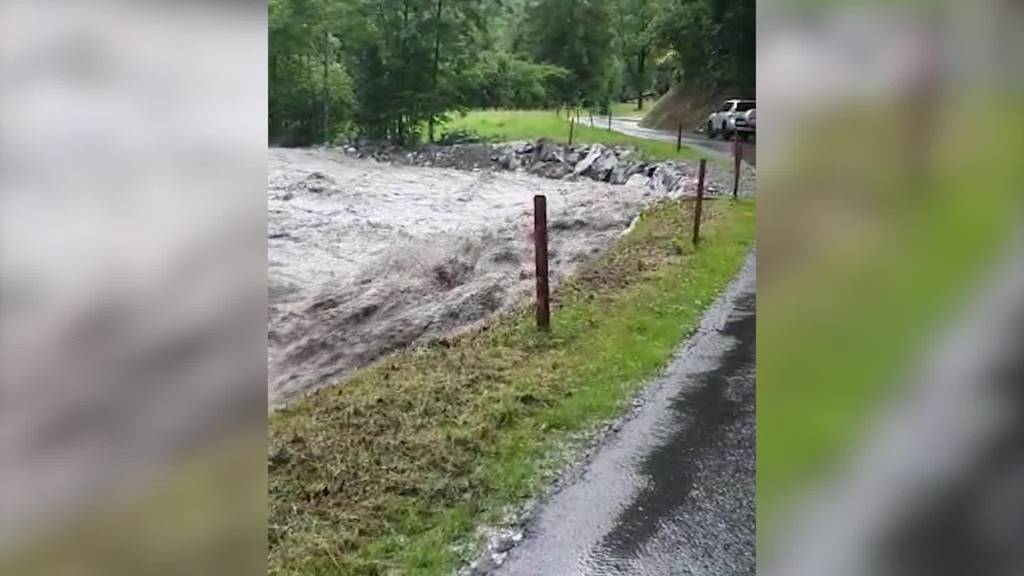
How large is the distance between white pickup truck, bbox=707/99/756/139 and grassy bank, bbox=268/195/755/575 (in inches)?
6.7

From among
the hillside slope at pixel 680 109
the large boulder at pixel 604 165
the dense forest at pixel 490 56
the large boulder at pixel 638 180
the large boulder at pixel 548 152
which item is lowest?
the large boulder at pixel 638 180

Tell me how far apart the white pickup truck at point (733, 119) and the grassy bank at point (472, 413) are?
170 millimetres

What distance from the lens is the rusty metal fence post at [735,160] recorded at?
2002mm

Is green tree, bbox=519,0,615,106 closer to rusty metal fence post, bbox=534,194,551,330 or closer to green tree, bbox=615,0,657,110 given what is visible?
green tree, bbox=615,0,657,110

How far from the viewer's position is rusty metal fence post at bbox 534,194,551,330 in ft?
6.79

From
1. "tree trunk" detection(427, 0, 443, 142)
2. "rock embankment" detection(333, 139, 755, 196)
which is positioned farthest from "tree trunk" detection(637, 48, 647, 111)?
"tree trunk" detection(427, 0, 443, 142)

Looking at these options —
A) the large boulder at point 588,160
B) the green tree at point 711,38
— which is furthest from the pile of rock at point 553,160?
the green tree at point 711,38

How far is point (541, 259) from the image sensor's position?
2.08 m

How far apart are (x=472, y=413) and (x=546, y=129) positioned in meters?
0.70

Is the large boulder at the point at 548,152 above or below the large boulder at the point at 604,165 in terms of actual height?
above
